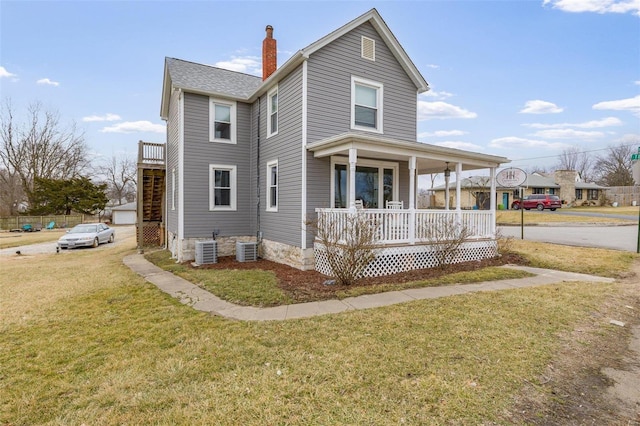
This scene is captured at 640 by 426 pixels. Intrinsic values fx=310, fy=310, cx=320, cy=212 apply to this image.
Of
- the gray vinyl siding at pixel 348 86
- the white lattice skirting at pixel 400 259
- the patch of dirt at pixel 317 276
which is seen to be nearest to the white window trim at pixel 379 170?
the gray vinyl siding at pixel 348 86

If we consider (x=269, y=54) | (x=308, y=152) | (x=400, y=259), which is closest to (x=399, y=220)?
(x=400, y=259)

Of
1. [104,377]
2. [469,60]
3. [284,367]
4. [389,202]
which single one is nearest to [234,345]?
[284,367]

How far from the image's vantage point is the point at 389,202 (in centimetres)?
1076

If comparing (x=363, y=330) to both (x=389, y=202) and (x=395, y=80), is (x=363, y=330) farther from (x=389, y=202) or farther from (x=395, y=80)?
(x=395, y=80)

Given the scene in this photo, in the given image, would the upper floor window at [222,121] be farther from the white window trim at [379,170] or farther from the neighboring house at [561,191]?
the neighboring house at [561,191]

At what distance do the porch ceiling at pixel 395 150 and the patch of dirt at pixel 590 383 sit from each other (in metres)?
5.37

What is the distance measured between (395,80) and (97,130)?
45.9 m

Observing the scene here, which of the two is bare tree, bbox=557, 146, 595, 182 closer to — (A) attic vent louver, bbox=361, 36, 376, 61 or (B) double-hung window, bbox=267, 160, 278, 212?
(A) attic vent louver, bbox=361, 36, 376, 61

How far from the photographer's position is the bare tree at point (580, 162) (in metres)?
62.4

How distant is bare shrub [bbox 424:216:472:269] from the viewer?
9125mm

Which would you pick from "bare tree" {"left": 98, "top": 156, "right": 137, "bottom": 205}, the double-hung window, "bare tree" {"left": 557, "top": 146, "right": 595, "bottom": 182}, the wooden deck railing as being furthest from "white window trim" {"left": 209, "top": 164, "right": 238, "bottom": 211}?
"bare tree" {"left": 557, "top": 146, "right": 595, "bottom": 182}

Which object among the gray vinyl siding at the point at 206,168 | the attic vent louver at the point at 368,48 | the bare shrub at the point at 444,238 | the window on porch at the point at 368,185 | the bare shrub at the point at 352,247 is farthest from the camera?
the gray vinyl siding at the point at 206,168

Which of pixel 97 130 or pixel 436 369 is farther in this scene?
pixel 97 130

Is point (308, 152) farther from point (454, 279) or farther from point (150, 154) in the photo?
point (150, 154)
